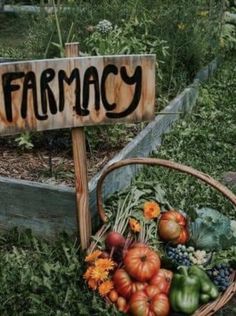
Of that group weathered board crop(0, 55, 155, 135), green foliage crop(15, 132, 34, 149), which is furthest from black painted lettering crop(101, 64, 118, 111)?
green foliage crop(15, 132, 34, 149)

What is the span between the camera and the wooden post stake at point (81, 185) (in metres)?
2.85

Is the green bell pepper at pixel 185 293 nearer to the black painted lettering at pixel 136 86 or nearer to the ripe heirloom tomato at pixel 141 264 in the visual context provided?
the ripe heirloom tomato at pixel 141 264

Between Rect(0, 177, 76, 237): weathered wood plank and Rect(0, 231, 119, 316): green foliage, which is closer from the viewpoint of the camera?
Rect(0, 231, 119, 316): green foliage

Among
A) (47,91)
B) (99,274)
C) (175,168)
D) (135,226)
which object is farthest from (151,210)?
(47,91)

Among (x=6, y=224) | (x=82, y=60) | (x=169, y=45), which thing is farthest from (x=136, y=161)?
(x=169, y=45)

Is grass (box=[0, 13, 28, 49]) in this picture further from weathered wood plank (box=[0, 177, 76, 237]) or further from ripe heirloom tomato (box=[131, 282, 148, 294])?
ripe heirloom tomato (box=[131, 282, 148, 294])

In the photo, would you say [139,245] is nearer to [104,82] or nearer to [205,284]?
[205,284]

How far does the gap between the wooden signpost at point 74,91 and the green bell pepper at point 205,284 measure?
2.66 feet

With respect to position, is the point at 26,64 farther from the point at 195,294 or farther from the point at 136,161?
the point at 195,294

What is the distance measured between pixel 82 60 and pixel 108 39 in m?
1.85

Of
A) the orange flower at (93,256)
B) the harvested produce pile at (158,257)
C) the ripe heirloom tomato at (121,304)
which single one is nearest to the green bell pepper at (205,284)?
the harvested produce pile at (158,257)

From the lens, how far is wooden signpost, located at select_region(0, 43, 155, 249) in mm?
2623

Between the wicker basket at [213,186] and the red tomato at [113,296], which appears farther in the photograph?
the red tomato at [113,296]

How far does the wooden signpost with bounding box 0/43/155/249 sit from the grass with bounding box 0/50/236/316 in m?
0.79
